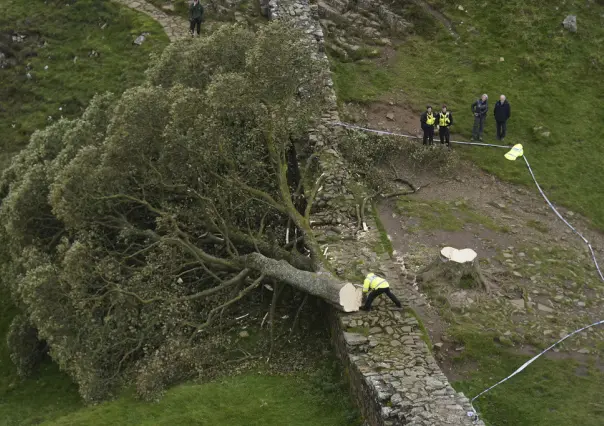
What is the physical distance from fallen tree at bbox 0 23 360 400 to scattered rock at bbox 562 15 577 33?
1683cm

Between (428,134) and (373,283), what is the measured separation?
11634 mm

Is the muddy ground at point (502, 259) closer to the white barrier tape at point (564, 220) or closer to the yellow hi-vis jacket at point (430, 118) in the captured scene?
the white barrier tape at point (564, 220)

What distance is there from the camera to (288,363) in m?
24.2

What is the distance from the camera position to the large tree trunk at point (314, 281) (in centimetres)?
2311

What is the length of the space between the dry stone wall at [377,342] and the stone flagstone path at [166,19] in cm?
1534

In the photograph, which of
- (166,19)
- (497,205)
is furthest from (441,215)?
(166,19)

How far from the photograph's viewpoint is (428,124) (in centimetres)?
3219

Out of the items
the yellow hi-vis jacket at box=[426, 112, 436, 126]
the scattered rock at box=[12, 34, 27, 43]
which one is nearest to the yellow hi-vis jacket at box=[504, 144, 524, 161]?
the yellow hi-vis jacket at box=[426, 112, 436, 126]

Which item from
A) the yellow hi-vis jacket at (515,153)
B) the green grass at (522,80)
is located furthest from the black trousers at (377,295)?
the yellow hi-vis jacket at (515,153)

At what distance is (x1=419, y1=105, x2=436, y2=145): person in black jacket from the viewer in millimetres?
31984

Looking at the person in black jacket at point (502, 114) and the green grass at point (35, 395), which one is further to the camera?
the person in black jacket at point (502, 114)

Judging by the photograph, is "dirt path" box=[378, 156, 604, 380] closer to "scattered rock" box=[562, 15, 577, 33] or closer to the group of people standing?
the group of people standing

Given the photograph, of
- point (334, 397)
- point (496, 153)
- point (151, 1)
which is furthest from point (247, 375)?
point (151, 1)

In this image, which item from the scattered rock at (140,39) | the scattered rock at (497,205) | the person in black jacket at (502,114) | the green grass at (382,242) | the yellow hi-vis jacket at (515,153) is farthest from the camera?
the scattered rock at (140,39)
